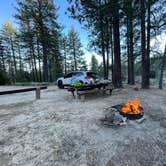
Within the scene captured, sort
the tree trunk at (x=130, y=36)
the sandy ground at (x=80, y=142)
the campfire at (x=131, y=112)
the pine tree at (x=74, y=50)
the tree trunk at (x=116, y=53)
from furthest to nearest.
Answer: the pine tree at (x=74, y=50) → the tree trunk at (x=116, y=53) → the tree trunk at (x=130, y=36) → the campfire at (x=131, y=112) → the sandy ground at (x=80, y=142)

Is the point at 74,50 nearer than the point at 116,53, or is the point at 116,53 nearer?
the point at 116,53

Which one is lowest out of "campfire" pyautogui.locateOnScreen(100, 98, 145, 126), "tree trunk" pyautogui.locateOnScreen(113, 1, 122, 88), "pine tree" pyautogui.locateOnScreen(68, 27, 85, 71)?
"campfire" pyautogui.locateOnScreen(100, 98, 145, 126)

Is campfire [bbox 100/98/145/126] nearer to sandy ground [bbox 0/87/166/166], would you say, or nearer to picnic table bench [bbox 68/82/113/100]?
sandy ground [bbox 0/87/166/166]

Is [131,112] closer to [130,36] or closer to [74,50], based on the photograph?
[130,36]

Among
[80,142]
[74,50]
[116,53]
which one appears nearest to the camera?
[80,142]

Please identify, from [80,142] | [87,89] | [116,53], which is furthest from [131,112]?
[116,53]

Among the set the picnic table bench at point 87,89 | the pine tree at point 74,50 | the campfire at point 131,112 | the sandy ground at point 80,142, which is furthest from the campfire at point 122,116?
the pine tree at point 74,50

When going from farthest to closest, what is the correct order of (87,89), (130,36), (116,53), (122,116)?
(130,36) → (116,53) → (87,89) → (122,116)

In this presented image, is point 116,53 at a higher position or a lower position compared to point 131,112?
higher

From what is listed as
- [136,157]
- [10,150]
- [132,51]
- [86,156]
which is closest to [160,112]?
[136,157]

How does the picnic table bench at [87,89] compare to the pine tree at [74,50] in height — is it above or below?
below

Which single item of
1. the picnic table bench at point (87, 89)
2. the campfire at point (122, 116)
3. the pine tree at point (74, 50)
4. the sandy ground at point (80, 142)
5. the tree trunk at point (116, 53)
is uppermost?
the pine tree at point (74, 50)

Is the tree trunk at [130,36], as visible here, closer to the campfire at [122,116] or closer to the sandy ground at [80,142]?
the campfire at [122,116]

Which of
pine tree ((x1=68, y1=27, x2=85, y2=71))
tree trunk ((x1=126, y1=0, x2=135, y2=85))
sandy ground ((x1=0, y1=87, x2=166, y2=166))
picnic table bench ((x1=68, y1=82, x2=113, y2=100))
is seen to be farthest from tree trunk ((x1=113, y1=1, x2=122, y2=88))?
pine tree ((x1=68, y1=27, x2=85, y2=71))
